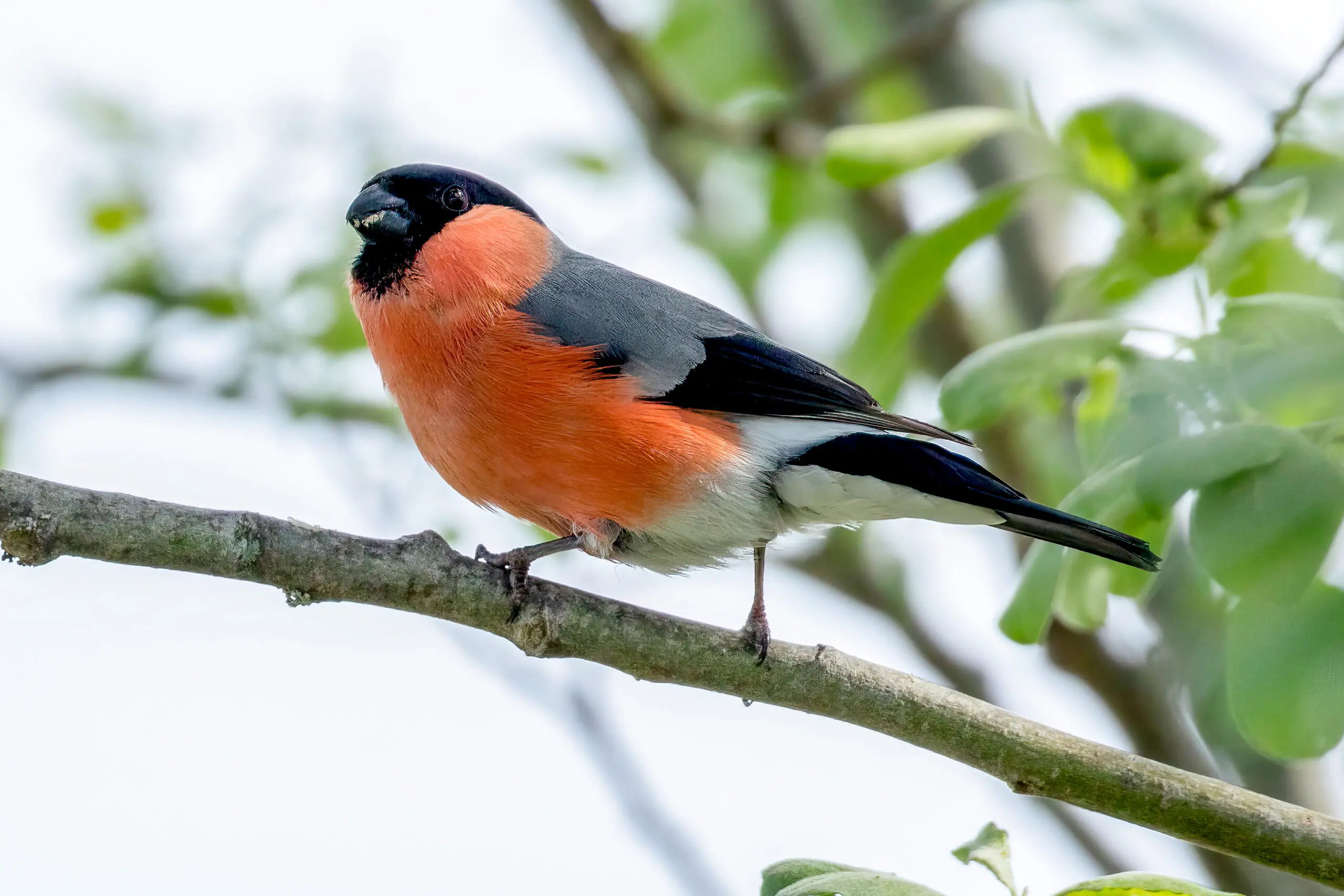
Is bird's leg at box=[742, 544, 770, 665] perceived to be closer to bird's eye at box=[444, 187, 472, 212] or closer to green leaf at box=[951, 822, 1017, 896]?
green leaf at box=[951, 822, 1017, 896]

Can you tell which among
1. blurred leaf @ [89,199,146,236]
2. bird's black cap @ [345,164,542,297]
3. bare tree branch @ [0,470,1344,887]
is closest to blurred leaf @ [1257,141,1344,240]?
bare tree branch @ [0,470,1344,887]

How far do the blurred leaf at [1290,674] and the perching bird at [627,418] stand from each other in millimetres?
987

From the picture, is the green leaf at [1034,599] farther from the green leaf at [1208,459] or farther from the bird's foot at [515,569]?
the bird's foot at [515,569]

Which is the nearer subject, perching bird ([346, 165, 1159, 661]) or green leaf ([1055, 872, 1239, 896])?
green leaf ([1055, 872, 1239, 896])

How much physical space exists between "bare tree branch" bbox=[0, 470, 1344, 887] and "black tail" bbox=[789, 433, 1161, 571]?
1.43 feet

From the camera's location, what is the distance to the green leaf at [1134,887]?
2.15 meters

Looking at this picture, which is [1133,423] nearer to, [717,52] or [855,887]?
[855,887]

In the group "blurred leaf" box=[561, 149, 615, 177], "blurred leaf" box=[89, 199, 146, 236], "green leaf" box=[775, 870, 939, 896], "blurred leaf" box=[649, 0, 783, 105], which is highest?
"blurred leaf" box=[649, 0, 783, 105]

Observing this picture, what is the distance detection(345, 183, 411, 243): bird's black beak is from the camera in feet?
14.1

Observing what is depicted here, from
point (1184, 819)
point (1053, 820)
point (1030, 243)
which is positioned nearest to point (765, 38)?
point (1030, 243)

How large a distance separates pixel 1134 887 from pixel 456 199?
10.2 feet

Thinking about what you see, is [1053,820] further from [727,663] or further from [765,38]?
[765,38]

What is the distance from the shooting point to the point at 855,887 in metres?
2.16

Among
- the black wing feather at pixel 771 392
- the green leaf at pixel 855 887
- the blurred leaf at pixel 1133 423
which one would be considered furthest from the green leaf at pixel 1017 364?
the green leaf at pixel 855 887
